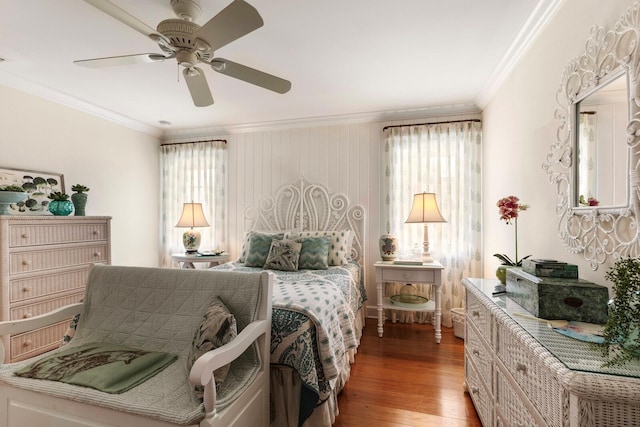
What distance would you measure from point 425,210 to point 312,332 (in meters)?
2.03

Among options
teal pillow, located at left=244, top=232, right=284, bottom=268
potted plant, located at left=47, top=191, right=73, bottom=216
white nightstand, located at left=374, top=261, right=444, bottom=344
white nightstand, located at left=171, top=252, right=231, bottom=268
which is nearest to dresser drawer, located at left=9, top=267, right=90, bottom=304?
potted plant, located at left=47, top=191, right=73, bottom=216

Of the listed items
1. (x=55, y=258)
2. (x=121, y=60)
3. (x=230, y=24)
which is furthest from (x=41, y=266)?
(x=230, y=24)

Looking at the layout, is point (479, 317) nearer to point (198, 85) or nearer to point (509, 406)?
point (509, 406)

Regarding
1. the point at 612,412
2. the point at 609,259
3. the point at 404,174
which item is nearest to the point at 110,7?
the point at 612,412

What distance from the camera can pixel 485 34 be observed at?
215 centimetres

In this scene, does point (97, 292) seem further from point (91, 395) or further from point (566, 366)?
point (566, 366)

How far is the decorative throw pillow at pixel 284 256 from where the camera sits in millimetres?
2932

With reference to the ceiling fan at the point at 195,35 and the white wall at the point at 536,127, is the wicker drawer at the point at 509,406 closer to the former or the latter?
the white wall at the point at 536,127

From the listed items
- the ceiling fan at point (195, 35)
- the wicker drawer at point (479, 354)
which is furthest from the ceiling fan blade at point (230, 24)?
the wicker drawer at point (479, 354)

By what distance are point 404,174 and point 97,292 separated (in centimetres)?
313

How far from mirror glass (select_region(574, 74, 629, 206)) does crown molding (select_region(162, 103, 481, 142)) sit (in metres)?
2.07

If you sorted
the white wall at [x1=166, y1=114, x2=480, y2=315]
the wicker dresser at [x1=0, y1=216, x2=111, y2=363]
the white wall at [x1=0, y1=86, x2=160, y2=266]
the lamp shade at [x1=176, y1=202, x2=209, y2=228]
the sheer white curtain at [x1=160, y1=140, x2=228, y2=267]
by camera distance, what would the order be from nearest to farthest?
the wicker dresser at [x1=0, y1=216, x2=111, y2=363]
the white wall at [x1=0, y1=86, x2=160, y2=266]
the white wall at [x1=166, y1=114, x2=480, y2=315]
the lamp shade at [x1=176, y1=202, x2=209, y2=228]
the sheer white curtain at [x1=160, y1=140, x2=228, y2=267]

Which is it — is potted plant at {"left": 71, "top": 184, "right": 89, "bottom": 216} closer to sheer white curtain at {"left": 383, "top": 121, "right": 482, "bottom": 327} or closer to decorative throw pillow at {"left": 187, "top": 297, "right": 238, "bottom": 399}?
decorative throw pillow at {"left": 187, "top": 297, "right": 238, "bottom": 399}

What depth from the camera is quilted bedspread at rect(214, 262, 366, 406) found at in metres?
1.61
